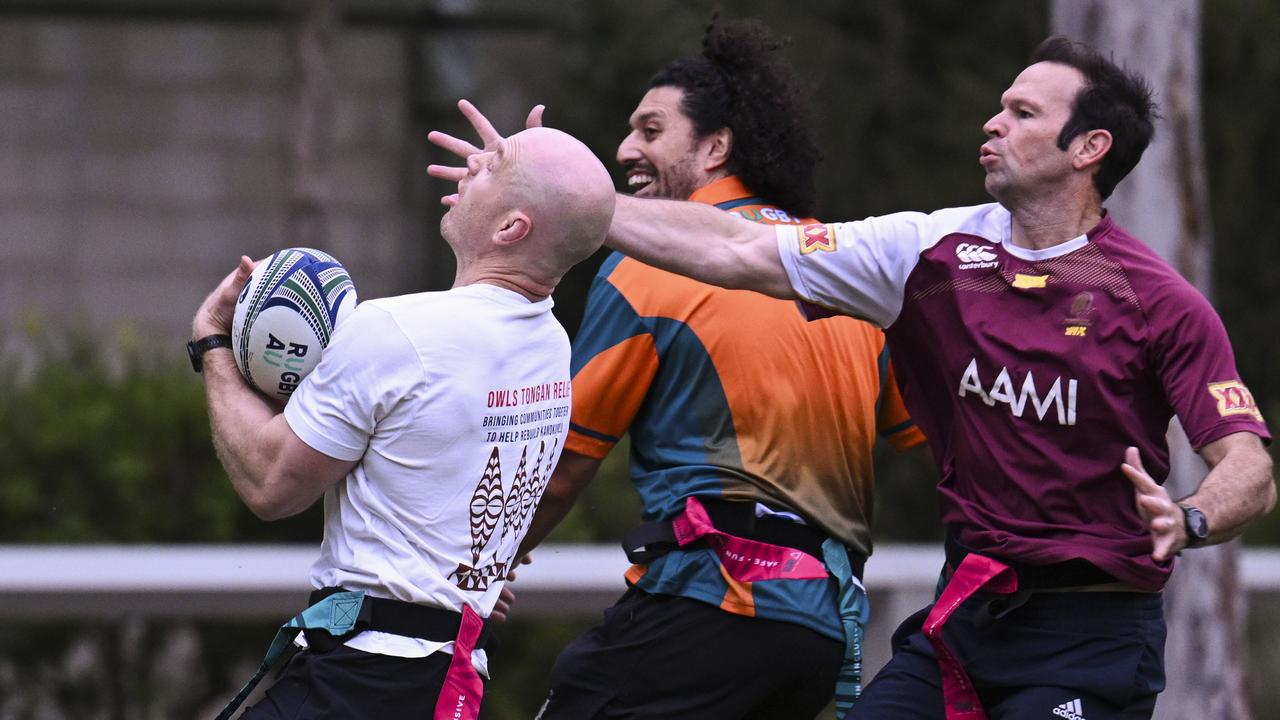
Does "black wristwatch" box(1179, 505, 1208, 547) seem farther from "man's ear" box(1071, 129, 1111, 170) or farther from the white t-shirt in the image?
the white t-shirt

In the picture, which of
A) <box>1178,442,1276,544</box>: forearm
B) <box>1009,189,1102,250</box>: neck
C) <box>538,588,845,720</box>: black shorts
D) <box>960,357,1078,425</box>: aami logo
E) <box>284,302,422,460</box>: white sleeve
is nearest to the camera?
<box>284,302,422,460</box>: white sleeve

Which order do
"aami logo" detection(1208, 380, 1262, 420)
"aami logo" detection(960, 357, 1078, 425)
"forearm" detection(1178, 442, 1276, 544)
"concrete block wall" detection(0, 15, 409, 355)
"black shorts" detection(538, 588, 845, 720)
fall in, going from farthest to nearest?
"concrete block wall" detection(0, 15, 409, 355) < "black shorts" detection(538, 588, 845, 720) < "aami logo" detection(960, 357, 1078, 425) < "aami logo" detection(1208, 380, 1262, 420) < "forearm" detection(1178, 442, 1276, 544)

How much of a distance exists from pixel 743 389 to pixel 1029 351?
759 millimetres

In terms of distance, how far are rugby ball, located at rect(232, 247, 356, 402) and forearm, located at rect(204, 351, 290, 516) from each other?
0.05m

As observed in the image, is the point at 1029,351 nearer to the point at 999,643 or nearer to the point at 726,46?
the point at 999,643

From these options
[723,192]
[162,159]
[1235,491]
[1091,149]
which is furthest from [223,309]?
[162,159]

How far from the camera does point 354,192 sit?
451 inches

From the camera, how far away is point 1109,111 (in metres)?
3.76

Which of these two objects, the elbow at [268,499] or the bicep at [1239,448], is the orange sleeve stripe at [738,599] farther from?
the elbow at [268,499]

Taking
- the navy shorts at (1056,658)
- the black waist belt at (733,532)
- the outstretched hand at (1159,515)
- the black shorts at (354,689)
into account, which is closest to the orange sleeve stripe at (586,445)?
the black waist belt at (733,532)

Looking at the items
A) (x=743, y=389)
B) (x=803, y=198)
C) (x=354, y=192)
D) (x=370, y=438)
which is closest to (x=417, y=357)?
(x=370, y=438)

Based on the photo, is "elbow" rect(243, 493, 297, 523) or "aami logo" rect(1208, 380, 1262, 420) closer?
"elbow" rect(243, 493, 297, 523)

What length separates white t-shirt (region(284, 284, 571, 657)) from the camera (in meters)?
3.01

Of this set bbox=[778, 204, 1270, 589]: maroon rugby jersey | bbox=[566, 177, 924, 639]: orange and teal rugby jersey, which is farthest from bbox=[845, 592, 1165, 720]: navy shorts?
bbox=[566, 177, 924, 639]: orange and teal rugby jersey
